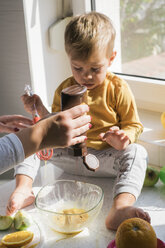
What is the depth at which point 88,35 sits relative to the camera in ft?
4.02

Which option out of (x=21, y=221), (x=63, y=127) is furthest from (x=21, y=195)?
(x=63, y=127)

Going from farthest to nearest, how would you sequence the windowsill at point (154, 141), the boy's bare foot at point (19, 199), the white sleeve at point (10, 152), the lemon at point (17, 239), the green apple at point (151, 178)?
the windowsill at point (154, 141) → the green apple at point (151, 178) → the boy's bare foot at point (19, 199) → the lemon at point (17, 239) → the white sleeve at point (10, 152)

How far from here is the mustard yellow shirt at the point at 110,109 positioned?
134cm

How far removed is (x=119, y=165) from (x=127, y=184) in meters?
0.12

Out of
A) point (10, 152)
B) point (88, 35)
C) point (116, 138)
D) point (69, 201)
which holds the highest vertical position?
point (88, 35)

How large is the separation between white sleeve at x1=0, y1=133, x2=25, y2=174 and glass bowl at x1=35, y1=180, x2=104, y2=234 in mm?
270

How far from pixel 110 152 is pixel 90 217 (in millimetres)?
329

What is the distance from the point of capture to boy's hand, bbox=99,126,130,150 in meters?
1.25

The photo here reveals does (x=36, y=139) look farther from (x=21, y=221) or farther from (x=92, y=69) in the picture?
Answer: (x=92, y=69)

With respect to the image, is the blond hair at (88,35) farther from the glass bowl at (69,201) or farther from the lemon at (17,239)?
the lemon at (17,239)

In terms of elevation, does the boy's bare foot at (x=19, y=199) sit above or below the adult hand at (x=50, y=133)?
below

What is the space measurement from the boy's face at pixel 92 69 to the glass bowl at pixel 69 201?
35cm

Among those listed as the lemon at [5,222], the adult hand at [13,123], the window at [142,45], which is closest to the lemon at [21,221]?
the lemon at [5,222]

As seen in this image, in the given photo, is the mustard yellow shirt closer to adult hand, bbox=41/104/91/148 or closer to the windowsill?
the windowsill
